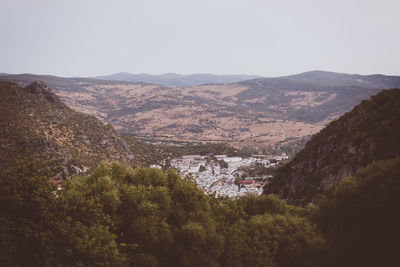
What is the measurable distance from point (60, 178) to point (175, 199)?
37313 millimetres

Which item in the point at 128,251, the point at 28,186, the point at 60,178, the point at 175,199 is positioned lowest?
the point at 60,178

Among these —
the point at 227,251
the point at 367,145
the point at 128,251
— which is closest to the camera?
the point at 128,251

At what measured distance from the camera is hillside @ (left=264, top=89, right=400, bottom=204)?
29.7 meters

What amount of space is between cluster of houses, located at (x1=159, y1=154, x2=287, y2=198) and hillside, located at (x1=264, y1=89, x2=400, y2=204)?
8520mm

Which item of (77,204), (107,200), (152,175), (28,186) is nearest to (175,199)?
(152,175)

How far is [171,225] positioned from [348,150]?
84.2 feet

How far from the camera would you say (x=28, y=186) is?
14.2 metres

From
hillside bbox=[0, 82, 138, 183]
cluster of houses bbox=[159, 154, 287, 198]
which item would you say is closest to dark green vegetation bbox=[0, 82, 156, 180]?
hillside bbox=[0, 82, 138, 183]

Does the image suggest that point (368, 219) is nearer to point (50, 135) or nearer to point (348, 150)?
point (348, 150)

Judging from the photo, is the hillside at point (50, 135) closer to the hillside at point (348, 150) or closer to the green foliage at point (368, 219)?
the hillside at point (348, 150)

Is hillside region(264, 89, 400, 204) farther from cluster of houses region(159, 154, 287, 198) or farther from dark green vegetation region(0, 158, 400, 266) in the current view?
dark green vegetation region(0, 158, 400, 266)

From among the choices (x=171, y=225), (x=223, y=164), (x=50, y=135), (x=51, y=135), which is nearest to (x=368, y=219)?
(x=171, y=225)

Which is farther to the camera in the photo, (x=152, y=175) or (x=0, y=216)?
(x=152, y=175)

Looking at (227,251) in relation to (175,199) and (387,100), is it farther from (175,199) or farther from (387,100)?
(387,100)
